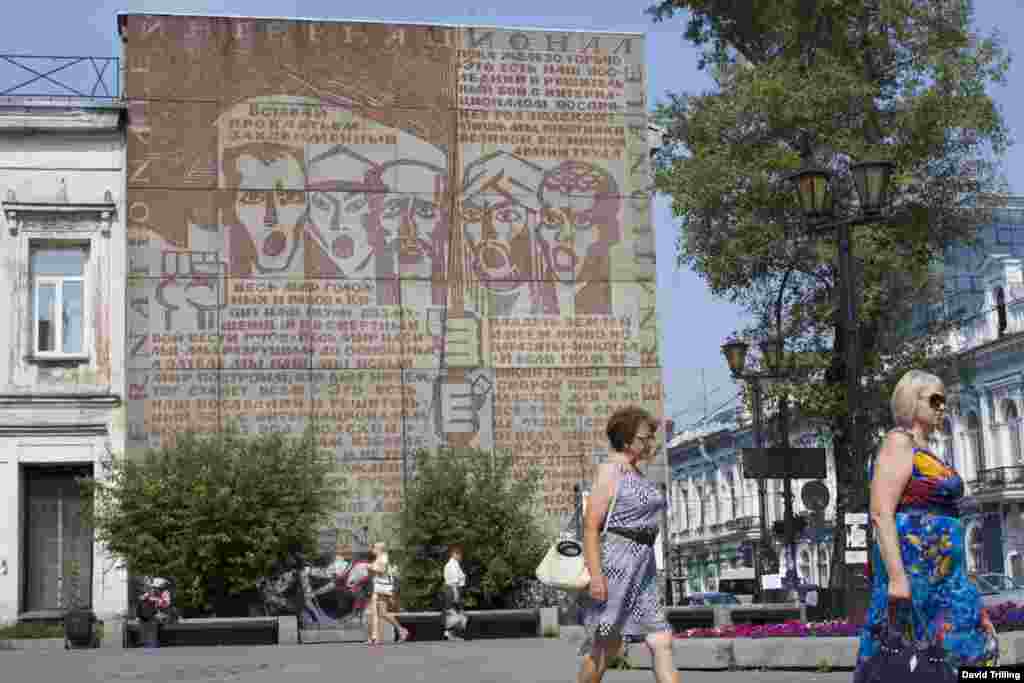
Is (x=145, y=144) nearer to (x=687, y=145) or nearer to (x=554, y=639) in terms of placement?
(x=687, y=145)

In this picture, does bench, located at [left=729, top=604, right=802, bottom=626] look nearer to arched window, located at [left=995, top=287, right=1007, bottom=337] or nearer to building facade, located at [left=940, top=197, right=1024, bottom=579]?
building facade, located at [left=940, top=197, right=1024, bottom=579]

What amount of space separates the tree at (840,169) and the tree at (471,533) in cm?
513

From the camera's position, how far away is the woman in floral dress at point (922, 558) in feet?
23.5

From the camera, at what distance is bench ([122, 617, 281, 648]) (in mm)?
25781

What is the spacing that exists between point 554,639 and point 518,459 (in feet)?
20.2

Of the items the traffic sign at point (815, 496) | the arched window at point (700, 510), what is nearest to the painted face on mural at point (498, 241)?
the traffic sign at point (815, 496)

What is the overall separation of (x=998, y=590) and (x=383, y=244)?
13.1m

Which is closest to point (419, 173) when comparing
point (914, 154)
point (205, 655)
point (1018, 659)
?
point (914, 154)

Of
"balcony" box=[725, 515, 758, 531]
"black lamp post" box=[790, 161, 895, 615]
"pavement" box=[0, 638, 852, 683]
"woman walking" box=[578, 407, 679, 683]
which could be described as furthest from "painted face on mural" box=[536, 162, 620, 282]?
"balcony" box=[725, 515, 758, 531]

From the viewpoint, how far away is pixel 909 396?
750 centimetres

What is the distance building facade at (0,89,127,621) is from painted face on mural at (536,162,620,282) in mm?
8085

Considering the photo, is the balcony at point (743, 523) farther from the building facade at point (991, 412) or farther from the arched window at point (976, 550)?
the arched window at point (976, 550)

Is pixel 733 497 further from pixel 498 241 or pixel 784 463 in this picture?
pixel 784 463

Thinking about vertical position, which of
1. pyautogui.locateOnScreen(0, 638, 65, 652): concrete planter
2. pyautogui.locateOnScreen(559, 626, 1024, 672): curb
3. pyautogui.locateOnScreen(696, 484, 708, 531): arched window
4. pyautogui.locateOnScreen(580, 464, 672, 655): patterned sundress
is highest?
pyautogui.locateOnScreen(696, 484, 708, 531): arched window
